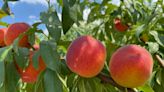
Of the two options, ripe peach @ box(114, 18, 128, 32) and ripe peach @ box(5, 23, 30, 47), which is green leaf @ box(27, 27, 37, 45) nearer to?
ripe peach @ box(5, 23, 30, 47)

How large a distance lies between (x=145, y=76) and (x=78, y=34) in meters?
0.21

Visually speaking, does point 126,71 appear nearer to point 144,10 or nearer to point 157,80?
point 157,80

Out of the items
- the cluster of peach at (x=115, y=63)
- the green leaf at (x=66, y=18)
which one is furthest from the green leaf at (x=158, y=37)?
the green leaf at (x=66, y=18)

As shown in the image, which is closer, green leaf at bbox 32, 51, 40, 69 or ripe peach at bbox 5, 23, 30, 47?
green leaf at bbox 32, 51, 40, 69

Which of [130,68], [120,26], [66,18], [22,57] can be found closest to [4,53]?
[22,57]

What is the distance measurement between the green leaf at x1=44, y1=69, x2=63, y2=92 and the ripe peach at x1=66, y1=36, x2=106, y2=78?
45 mm

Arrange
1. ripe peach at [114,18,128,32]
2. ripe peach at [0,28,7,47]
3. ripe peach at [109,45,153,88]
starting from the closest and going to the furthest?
ripe peach at [109,45,153,88], ripe peach at [0,28,7,47], ripe peach at [114,18,128,32]

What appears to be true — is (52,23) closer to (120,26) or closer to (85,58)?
(85,58)

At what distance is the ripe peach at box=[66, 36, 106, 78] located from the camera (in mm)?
916

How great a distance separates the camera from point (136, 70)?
92cm

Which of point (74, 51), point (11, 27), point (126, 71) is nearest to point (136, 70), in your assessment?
point (126, 71)

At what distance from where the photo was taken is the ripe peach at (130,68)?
3.00 ft

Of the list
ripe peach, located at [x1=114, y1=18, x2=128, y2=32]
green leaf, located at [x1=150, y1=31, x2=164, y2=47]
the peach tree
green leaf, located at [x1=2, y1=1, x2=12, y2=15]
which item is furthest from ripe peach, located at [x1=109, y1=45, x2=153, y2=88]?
green leaf, located at [x1=2, y1=1, x2=12, y2=15]

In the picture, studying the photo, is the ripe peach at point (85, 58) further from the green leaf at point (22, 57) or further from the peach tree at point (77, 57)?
the green leaf at point (22, 57)
